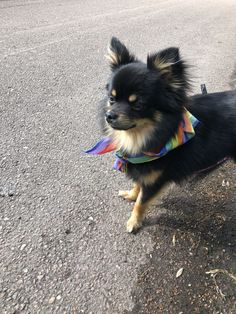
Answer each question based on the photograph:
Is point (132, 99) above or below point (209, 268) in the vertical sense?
above

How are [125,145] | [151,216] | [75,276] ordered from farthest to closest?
[151,216] < [125,145] < [75,276]

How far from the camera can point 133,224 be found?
305 cm

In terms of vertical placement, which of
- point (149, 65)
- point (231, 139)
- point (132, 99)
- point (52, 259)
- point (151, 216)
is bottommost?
point (151, 216)

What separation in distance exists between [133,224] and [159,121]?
3.43 feet

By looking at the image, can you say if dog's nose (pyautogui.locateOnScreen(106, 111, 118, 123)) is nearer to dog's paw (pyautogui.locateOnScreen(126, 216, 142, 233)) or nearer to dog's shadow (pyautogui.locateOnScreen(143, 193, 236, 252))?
dog's paw (pyautogui.locateOnScreen(126, 216, 142, 233))

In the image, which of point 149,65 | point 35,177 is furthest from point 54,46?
point 149,65

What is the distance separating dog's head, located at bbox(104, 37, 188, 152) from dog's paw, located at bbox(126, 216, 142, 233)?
2.95ft

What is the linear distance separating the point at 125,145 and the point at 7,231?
1333mm

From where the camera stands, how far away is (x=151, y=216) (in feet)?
10.8

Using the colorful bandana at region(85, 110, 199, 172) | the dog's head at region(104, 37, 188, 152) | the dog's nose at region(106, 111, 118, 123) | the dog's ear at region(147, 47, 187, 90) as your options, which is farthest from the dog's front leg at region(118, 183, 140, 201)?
the dog's ear at region(147, 47, 187, 90)

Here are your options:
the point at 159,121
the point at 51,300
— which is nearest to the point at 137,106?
the point at 159,121

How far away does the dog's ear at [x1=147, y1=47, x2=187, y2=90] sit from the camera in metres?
2.57

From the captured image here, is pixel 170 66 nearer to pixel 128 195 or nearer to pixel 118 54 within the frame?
pixel 118 54

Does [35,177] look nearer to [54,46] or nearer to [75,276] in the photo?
[75,276]
